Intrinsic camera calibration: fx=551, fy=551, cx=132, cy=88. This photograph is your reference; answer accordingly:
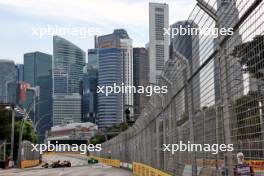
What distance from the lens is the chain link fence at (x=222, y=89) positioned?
15.5ft

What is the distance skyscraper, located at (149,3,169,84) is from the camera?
2402cm

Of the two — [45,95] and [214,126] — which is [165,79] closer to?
[214,126]

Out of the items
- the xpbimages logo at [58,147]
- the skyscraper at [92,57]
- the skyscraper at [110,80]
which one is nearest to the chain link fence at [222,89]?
the xpbimages logo at [58,147]

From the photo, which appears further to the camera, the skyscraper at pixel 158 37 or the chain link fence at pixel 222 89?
the skyscraper at pixel 158 37

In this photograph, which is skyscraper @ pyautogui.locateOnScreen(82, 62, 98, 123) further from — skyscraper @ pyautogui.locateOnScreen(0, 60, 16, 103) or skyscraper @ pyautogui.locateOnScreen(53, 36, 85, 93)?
skyscraper @ pyautogui.locateOnScreen(0, 60, 16, 103)

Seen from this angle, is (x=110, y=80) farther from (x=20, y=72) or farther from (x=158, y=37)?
(x=20, y=72)

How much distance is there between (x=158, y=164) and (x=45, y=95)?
433ft

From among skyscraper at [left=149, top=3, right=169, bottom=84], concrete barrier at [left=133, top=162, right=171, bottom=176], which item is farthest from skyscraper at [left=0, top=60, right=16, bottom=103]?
concrete barrier at [left=133, top=162, right=171, bottom=176]

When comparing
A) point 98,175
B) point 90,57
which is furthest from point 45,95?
point 98,175

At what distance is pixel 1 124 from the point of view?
64688 millimetres

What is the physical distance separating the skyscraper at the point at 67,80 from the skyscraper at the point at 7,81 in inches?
460

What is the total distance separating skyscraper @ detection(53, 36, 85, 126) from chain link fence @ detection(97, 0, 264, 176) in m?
112

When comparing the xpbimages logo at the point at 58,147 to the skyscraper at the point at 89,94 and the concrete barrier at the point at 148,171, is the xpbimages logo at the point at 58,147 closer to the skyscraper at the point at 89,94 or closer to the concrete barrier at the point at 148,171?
the skyscraper at the point at 89,94

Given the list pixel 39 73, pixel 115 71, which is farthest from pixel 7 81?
pixel 115 71
